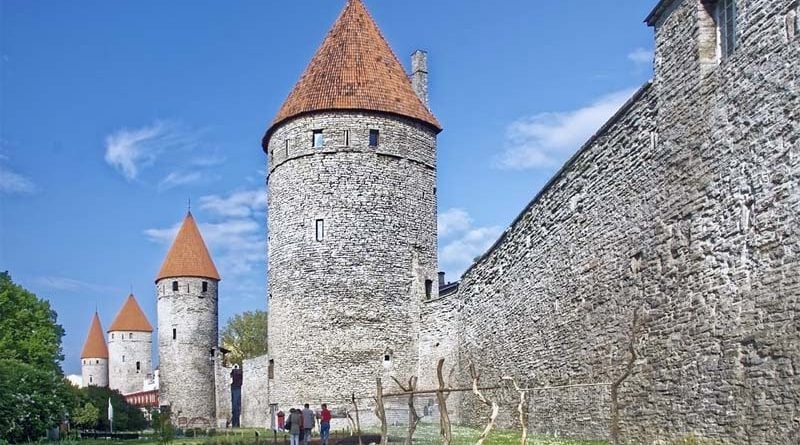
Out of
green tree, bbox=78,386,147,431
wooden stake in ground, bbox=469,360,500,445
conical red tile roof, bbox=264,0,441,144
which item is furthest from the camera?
green tree, bbox=78,386,147,431

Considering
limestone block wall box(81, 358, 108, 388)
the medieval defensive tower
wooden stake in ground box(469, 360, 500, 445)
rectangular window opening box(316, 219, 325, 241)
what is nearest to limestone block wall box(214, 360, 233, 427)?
the medieval defensive tower

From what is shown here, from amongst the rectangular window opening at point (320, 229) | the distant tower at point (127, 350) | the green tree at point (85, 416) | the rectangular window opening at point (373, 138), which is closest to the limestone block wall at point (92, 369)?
the distant tower at point (127, 350)

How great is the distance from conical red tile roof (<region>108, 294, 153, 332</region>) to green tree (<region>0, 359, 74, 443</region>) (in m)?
50.7

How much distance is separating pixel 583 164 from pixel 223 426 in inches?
1352

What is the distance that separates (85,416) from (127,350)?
43.3 metres

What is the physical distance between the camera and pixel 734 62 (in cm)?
1050

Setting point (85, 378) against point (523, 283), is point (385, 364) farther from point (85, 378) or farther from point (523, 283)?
point (85, 378)

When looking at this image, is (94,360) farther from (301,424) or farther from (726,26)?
(726,26)

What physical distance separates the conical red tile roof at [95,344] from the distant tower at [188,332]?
38.4 m

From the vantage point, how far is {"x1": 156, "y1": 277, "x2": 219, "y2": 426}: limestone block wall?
153 feet

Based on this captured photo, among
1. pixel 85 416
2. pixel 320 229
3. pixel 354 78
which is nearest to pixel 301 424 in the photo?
pixel 320 229

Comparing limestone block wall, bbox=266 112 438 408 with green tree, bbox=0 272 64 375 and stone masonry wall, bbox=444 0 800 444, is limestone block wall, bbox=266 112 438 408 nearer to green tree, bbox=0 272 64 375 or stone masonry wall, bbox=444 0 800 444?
stone masonry wall, bbox=444 0 800 444

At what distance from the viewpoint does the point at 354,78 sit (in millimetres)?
29234

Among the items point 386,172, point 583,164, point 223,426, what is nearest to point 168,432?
point 386,172
